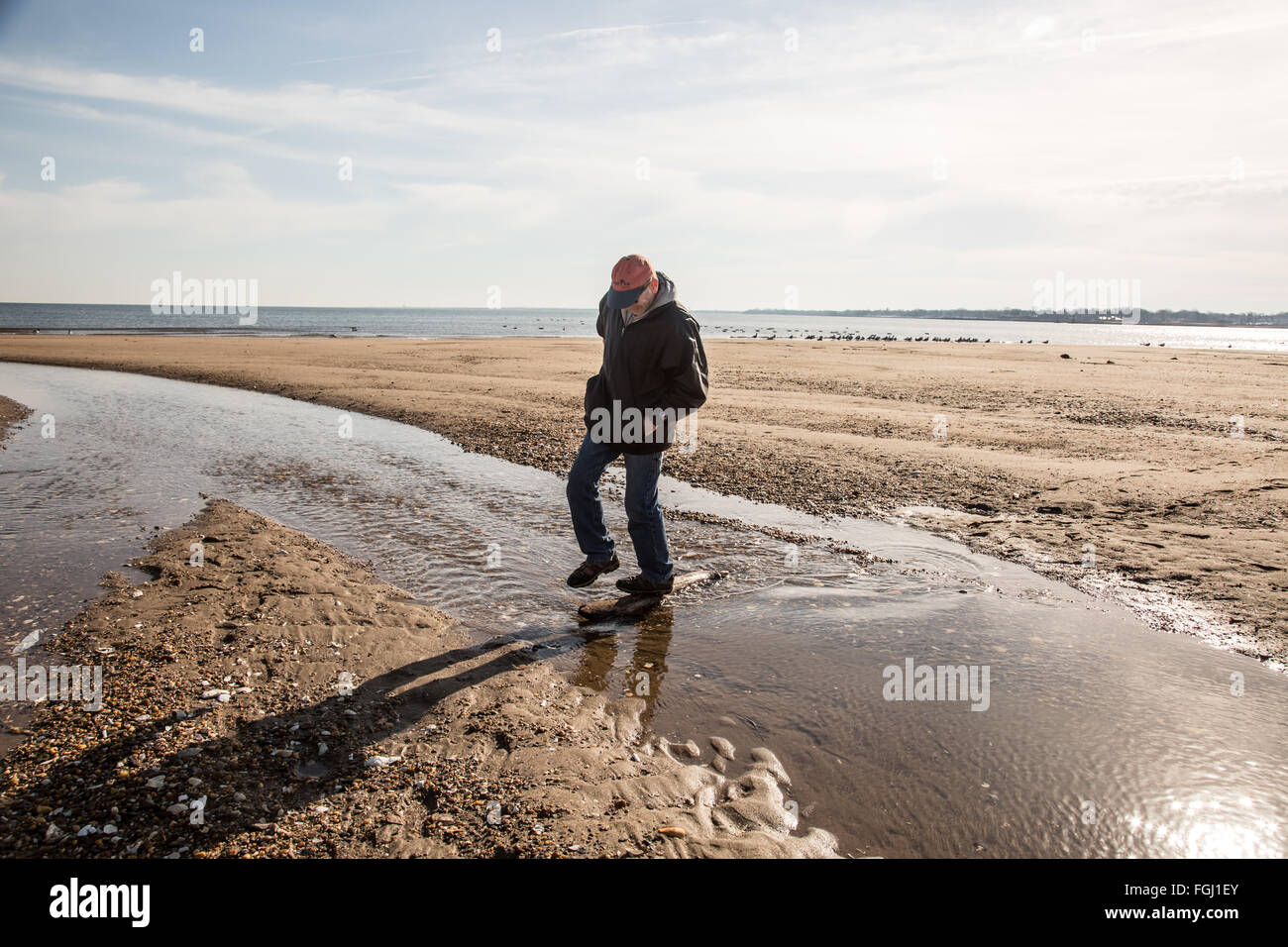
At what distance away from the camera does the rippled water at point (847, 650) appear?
3311 mm

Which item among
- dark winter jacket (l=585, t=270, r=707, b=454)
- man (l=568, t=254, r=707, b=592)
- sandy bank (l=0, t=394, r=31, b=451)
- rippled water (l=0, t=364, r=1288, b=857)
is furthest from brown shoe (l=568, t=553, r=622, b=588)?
sandy bank (l=0, t=394, r=31, b=451)

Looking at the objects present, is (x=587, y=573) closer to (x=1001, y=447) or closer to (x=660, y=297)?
(x=660, y=297)

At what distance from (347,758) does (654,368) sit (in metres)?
3.13

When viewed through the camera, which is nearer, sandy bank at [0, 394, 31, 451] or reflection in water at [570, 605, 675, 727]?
reflection in water at [570, 605, 675, 727]

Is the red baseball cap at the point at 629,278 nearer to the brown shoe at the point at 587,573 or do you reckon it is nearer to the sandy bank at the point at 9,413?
the brown shoe at the point at 587,573

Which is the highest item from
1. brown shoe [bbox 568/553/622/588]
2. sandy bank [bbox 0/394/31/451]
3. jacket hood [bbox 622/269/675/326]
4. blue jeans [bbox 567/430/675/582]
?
jacket hood [bbox 622/269/675/326]

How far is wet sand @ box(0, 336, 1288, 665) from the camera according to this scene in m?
6.82

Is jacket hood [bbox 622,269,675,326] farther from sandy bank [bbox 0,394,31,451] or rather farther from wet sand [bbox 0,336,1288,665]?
sandy bank [bbox 0,394,31,451]

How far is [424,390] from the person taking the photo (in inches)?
805

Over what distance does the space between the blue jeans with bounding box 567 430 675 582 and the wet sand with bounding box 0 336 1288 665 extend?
3.55m

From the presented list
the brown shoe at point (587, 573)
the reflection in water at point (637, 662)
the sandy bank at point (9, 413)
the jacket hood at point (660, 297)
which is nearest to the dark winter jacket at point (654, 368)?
the jacket hood at point (660, 297)

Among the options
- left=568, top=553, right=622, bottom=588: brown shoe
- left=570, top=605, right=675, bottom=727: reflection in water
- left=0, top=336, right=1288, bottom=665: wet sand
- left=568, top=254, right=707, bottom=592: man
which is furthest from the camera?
left=0, top=336, right=1288, bottom=665: wet sand
